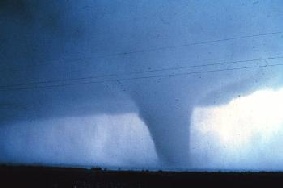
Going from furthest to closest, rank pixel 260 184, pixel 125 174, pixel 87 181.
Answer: pixel 125 174 → pixel 87 181 → pixel 260 184

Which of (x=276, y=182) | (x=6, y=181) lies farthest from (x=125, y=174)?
(x=276, y=182)

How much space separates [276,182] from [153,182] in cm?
822

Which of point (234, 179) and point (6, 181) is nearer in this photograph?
point (234, 179)

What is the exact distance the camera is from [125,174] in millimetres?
Answer: 21375

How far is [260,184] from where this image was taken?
1794 centimetres

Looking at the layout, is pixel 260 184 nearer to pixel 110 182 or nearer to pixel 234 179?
pixel 234 179

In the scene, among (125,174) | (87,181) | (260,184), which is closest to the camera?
(260,184)

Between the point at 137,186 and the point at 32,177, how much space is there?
7945mm

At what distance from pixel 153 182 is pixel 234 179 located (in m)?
5.28

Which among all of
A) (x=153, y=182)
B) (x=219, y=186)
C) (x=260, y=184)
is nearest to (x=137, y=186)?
(x=153, y=182)

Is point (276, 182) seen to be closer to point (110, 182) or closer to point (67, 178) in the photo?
point (110, 182)

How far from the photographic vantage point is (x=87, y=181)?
19.3m

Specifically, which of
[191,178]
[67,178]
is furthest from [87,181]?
[191,178]

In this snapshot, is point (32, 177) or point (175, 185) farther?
point (32, 177)
